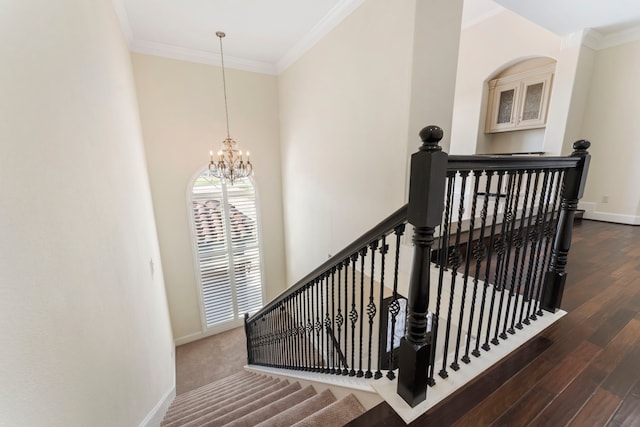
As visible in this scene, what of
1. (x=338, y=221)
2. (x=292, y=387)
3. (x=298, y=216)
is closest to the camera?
(x=292, y=387)

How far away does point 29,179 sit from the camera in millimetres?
927

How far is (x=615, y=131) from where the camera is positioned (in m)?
3.86

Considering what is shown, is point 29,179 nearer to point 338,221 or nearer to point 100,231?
point 100,231

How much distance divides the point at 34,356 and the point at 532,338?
2.34m

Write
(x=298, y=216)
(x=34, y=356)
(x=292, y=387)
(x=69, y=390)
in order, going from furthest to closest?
(x=298, y=216) → (x=292, y=387) → (x=69, y=390) → (x=34, y=356)

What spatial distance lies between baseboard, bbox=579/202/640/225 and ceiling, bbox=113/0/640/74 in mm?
2528

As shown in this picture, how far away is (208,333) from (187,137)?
3.88m

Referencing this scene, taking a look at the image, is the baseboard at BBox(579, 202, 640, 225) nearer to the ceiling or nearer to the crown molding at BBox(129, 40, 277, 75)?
the ceiling

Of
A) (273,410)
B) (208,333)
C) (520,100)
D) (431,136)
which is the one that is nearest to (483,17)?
(520,100)

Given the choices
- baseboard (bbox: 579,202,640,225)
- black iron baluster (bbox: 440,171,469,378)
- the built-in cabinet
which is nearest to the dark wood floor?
black iron baluster (bbox: 440,171,469,378)

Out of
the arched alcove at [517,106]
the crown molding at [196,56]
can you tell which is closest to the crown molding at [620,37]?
the arched alcove at [517,106]

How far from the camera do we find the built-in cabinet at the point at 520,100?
4.12 m

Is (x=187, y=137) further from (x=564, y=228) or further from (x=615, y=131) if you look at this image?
(x=615, y=131)

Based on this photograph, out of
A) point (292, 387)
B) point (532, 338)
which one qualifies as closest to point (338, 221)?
point (292, 387)
